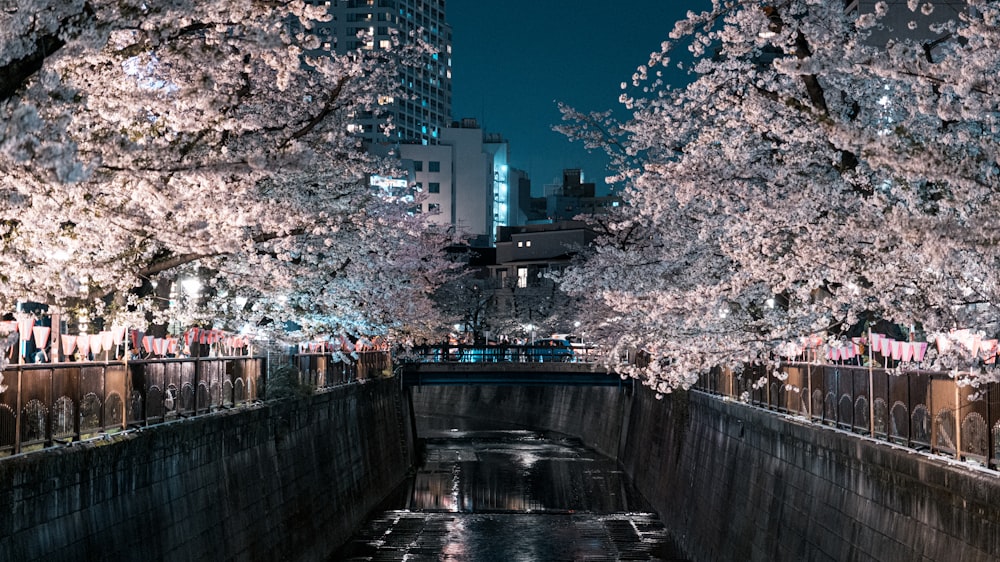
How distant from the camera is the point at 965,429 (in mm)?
14664

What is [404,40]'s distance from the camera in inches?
7249

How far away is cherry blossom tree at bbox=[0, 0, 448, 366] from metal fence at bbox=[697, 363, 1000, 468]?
9.73 meters

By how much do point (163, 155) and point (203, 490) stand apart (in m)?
8.19

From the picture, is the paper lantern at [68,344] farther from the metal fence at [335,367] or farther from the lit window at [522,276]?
the lit window at [522,276]

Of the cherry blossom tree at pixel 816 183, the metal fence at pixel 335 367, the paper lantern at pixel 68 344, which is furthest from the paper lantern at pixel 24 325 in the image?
the metal fence at pixel 335 367

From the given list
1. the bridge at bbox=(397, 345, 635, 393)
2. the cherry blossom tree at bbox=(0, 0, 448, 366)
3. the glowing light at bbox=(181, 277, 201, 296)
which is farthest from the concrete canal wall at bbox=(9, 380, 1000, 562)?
the bridge at bbox=(397, 345, 635, 393)

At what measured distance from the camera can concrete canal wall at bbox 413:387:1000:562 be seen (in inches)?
554

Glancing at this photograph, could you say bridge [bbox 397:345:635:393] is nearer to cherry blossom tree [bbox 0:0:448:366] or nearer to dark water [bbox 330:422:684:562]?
dark water [bbox 330:422:684:562]

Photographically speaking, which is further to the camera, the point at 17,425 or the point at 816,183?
the point at 816,183

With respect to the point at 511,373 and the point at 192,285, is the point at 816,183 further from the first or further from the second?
the point at 511,373

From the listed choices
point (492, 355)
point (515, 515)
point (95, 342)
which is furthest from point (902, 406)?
point (492, 355)

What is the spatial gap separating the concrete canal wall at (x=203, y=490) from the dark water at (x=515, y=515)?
2196 millimetres

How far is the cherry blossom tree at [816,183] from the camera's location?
12508mm

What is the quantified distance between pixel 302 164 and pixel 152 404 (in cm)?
703
